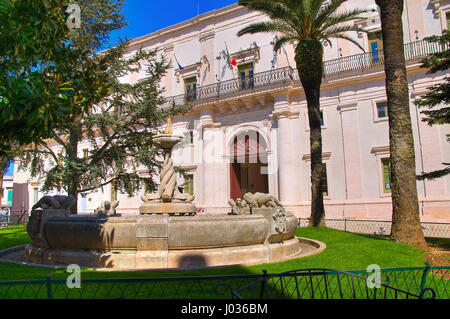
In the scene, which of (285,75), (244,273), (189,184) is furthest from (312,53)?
(189,184)

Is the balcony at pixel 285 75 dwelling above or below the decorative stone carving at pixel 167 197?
above

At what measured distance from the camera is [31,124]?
3791 mm

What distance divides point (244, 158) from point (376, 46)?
10.5 metres

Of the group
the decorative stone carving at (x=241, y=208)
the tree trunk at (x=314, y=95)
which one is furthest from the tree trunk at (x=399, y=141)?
the decorative stone carving at (x=241, y=208)

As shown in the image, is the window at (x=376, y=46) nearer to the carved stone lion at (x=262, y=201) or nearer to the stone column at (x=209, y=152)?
the stone column at (x=209, y=152)

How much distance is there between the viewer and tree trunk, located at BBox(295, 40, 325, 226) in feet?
45.1

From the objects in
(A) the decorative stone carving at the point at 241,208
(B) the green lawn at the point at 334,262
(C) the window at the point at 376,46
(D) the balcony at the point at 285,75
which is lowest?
(B) the green lawn at the point at 334,262

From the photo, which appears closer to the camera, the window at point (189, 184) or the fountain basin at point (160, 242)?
the fountain basin at point (160, 242)

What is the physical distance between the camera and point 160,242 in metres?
6.48

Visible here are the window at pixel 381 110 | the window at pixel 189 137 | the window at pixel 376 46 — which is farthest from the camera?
the window at pixel 189 137

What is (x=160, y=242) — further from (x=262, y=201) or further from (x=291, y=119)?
(x=291, y=119)

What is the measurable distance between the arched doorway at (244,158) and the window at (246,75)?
327cm

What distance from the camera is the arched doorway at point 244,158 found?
2198 cm
